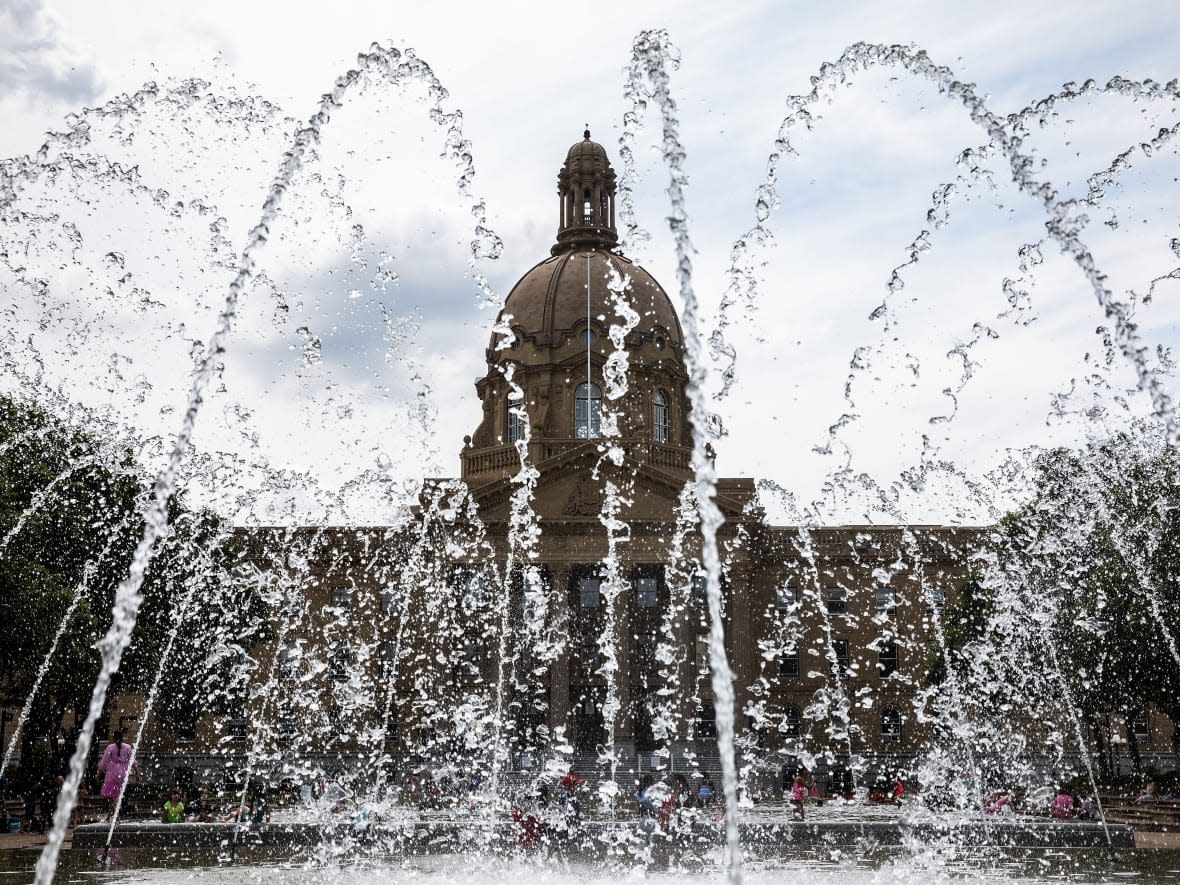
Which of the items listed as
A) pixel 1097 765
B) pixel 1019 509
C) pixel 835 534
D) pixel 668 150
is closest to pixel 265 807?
pixel 668 150

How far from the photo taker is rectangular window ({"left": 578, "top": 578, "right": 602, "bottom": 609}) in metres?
52.5

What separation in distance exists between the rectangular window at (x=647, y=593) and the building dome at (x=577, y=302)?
15.1 m

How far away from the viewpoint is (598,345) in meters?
59.5

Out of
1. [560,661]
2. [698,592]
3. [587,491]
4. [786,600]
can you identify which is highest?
[587,491]

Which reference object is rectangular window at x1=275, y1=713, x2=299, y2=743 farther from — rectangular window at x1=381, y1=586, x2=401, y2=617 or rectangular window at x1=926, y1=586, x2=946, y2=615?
rectangular window at x1=926, y1=586, x2=946, y2=615

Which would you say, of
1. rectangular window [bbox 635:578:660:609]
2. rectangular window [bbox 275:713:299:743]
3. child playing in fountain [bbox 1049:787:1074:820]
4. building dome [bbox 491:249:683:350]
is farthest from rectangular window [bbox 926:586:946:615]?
rectangular window [bbox 275:713:299:743]

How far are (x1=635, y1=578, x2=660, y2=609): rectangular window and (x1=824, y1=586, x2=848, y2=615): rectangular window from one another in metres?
10.3

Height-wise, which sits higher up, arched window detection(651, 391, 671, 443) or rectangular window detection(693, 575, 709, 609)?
arched window detection(651, 391, 671, 443)

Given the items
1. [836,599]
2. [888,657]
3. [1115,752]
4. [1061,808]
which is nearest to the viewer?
[1061,808]

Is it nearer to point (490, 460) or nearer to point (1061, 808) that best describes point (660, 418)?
point (490, 460)

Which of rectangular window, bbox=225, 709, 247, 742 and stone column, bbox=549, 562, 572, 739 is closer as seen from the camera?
stone column, bbox=549, 562, 572, 739

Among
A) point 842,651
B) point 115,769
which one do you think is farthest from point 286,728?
point 115,769

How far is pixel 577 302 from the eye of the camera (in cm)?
6172

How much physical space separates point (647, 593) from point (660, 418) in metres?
11.4
